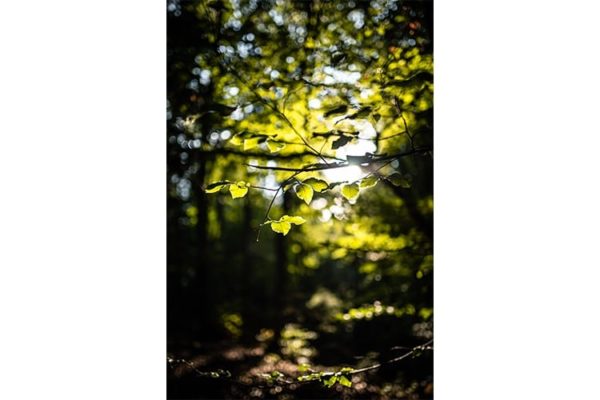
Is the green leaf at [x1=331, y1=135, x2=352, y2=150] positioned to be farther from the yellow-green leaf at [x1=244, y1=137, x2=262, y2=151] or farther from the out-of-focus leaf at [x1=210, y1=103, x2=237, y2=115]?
the out-of-focus leaf at [x1=210, y1=103, x2=237, y2=115]

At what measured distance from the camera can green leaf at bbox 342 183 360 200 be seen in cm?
121

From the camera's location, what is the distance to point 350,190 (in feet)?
3.98

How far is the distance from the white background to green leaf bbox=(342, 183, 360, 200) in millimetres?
544

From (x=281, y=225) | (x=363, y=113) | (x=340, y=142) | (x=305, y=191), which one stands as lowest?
(x=281, y=225)

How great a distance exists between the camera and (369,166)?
1.33 m

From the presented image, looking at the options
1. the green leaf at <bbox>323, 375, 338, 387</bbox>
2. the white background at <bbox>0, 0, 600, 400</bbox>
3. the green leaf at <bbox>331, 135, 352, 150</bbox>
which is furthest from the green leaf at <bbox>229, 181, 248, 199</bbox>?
the green leaf at <bbox>323, 375, 338, 387</bbox>

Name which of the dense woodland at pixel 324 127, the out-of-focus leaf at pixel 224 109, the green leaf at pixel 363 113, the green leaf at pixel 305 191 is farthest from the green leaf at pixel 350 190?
the out-of-focus leaf at pixel 224 109

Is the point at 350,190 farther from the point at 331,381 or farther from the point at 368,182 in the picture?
the point at 331,381
